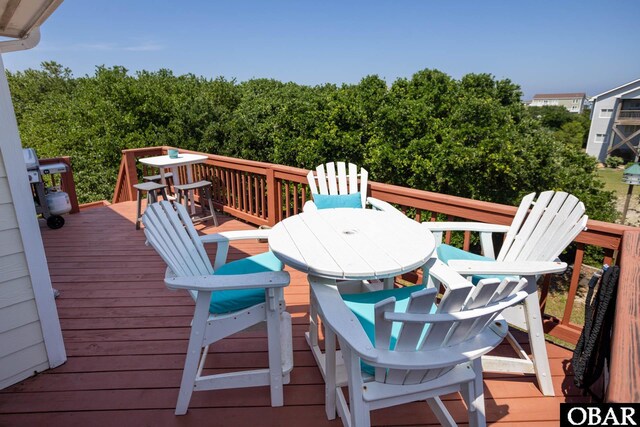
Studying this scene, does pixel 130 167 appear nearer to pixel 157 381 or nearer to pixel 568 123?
pixel 157 381

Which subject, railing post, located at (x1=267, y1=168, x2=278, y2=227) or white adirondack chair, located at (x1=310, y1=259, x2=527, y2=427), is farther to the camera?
railing post, located at (x1=267, y1=168, x2=278, y2=227)

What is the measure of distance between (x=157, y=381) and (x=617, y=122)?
43002 millimetres

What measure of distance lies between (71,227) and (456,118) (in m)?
9.33

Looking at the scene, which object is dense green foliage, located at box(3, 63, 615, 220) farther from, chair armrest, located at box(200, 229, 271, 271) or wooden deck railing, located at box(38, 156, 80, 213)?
chair armrest, located at box(200, 229, 271, 271)

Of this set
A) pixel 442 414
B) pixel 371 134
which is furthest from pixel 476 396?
pixel 371 134

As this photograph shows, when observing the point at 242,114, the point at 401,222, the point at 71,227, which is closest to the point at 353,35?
the point at 242,114

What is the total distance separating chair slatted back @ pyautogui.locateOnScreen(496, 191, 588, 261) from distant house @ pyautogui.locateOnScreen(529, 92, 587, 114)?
274 ft

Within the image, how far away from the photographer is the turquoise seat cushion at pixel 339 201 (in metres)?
2.95

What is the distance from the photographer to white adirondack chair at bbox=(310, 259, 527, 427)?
1.12m

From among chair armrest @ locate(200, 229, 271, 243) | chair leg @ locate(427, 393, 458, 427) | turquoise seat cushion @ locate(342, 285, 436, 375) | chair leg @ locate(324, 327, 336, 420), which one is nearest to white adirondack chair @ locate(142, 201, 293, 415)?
chair armrest @ locate(200, 229, 271, 243)

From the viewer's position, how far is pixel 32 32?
191 centimetres

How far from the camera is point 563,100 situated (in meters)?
76.0

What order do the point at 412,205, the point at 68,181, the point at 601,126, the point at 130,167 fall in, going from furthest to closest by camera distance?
the point at 601,126 → the point at 130,167 → the point at 68,181 → the point at 412,205

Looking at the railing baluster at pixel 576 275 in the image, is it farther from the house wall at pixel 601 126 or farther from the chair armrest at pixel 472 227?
the house wall at pixel 601 126
